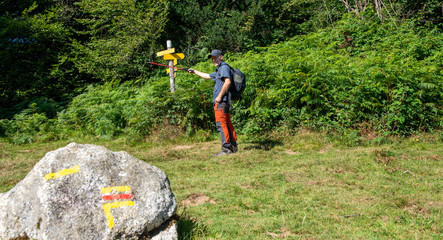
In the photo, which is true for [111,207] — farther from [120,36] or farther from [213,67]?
[120,36]

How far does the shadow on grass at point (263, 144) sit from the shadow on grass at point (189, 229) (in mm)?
4216

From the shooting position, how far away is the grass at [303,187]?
12.7 ft

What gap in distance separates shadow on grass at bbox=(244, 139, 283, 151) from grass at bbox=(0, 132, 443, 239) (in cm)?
2

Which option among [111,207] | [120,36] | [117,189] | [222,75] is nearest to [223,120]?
[222,75]

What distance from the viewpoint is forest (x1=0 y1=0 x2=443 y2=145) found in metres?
8.26

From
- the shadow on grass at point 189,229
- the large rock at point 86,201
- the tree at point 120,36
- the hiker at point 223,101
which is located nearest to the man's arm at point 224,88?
the hiker at point 223,101

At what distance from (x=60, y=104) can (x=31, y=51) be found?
10.0 ft

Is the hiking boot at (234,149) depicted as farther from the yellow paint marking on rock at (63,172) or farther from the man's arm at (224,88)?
the yellow paint marking on rock at (63,172)

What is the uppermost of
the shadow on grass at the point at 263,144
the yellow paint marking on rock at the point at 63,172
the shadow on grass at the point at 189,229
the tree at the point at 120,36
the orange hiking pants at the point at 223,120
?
the tree at the point at 120,36

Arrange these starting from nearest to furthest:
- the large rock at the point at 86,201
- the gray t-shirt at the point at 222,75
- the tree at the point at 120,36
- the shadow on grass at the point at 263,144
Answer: the large rock at the point at 86,201
the gray t-shirt at the point at 222,75
the shadow on grass at the point at 263,144
the tree at the point at 120,36

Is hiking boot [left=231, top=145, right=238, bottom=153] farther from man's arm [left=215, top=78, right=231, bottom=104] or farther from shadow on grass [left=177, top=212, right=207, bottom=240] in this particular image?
shadow on grass [left=177, top=212, right=207, bottom=240]

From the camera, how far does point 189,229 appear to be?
3.54m

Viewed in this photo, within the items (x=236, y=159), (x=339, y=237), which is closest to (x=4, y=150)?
(x=236, y=159)

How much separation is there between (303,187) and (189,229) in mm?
2346
